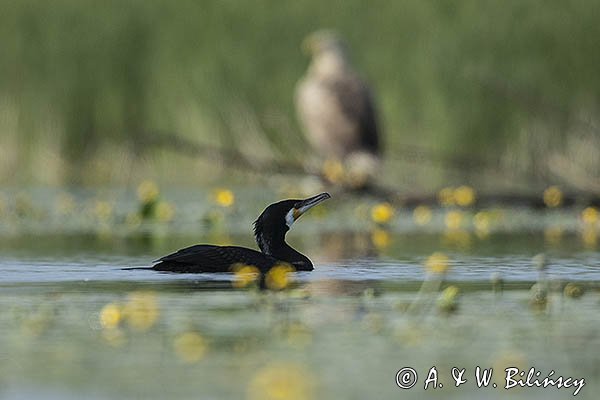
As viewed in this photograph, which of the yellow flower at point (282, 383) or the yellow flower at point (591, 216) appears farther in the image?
the yellow flower at point (591, 216)

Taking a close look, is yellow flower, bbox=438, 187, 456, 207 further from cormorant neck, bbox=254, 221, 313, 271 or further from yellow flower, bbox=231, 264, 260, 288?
yellow flower, bbox=231, 264, 260, 288

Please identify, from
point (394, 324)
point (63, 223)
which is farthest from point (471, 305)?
point (63, 223)

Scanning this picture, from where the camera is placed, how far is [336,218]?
14.7 meters

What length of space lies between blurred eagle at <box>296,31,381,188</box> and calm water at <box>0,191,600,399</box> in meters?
6.33

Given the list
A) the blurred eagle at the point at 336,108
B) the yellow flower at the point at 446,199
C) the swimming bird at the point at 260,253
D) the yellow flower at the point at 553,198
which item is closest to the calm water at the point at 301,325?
the swimming bird at the point at 260,253

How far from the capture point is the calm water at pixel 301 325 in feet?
17.1

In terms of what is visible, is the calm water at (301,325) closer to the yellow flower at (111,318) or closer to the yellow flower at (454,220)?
the yellow flower at (111,318)

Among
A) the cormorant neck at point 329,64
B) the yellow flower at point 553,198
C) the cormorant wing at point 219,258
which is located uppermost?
the cormorant neck at point 329,64

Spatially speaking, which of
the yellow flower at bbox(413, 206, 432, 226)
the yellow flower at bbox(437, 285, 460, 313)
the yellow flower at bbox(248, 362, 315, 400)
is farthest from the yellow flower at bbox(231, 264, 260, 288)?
the yellow flower at bbox(413, 206, 432, 226)

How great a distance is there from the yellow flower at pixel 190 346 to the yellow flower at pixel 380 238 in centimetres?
495

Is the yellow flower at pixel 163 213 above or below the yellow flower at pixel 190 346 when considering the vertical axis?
above

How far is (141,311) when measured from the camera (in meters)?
6.86

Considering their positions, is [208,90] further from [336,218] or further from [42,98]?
[336,218]

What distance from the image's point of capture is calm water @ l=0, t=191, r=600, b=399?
5219mm
